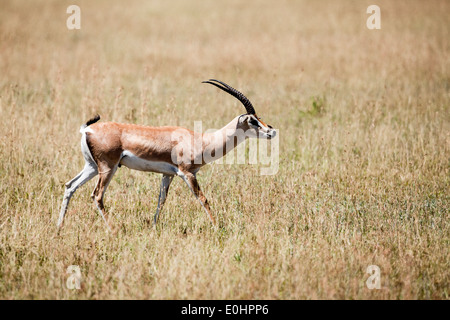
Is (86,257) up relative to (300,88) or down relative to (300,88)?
down

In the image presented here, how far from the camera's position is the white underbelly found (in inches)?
232

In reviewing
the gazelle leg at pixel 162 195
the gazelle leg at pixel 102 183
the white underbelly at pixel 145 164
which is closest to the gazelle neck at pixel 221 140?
the white underbelly at pixel 145 164

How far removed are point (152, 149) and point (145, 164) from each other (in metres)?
0.21

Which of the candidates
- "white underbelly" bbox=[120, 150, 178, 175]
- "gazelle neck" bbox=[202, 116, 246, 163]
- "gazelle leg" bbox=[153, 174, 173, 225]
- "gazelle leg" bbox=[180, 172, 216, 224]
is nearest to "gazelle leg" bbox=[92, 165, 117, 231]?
"white underbelly" bbox=[120, 150, 178, 175]

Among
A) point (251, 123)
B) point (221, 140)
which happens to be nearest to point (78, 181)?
point (221, 140)

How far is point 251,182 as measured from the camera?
23.6 feet

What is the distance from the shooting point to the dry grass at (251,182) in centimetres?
482

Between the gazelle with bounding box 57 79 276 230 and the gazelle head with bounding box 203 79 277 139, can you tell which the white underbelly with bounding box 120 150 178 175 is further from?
the gazelle head with bounding box 203 79 277 139

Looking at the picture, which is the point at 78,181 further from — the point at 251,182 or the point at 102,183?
the point at 251,182

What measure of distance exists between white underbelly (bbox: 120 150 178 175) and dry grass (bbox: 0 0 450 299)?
0.64 meters
